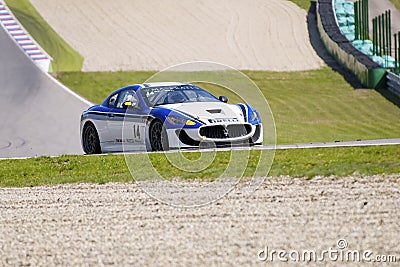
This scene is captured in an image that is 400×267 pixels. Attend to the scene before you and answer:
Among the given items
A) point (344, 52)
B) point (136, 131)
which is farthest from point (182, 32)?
point (136, 131)

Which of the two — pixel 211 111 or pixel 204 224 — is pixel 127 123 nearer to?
pixel 211 111

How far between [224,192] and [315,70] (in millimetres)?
24204

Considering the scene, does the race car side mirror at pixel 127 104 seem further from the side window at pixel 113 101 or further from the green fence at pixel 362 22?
the green fence at pixel 362 22

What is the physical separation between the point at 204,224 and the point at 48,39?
3011 cm

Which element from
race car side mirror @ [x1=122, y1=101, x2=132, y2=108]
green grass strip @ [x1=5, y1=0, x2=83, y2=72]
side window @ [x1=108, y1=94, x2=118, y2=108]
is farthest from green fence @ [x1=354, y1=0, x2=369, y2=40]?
race car side mirror @ [x1=122, y1=101, x2=132, y2=108]

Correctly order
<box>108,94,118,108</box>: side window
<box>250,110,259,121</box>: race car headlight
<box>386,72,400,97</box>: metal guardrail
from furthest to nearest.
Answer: <box>386,72,400,97</box>: metal guardrail
<box>108,94,118,108</box>: side window
<box>250,110,259,121</box>: race car headlight

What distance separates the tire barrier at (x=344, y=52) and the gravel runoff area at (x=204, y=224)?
19177 millimetres

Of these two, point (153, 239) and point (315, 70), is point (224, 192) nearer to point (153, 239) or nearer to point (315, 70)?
point (153, 239)

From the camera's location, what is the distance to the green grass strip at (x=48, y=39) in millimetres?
35531

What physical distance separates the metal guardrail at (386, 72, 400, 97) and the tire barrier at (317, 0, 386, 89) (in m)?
0.37

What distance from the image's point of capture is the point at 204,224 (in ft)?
31.2

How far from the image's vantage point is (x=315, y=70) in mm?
35125

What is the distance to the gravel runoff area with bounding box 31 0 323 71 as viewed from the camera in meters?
37.1

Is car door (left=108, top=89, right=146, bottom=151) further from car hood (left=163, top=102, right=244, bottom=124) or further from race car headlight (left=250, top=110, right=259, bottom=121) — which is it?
race car headlight (left=250, top=110, right=259, bottom=121)
